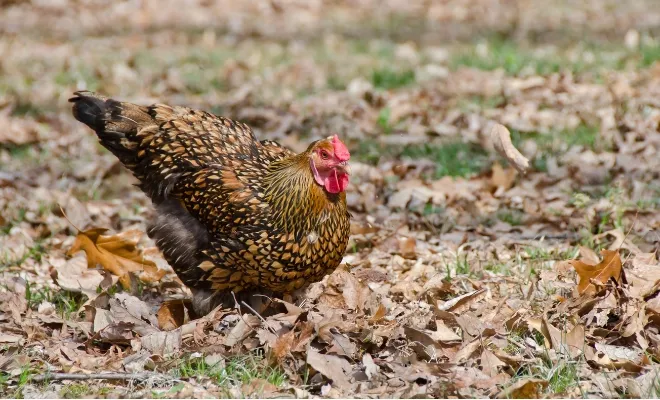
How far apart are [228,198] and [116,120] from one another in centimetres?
101

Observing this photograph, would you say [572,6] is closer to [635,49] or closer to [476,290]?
[635,49]

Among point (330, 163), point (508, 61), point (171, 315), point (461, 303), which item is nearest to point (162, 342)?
point (171, 315)

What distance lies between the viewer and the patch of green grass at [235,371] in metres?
3.66

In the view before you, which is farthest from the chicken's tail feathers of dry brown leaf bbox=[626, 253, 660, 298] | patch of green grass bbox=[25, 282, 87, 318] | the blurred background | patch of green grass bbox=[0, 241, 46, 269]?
dry brown leaf bbox=[626, 253, 660, 298]

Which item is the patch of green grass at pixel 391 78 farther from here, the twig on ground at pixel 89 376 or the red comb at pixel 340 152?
the twig on ground at pixel 89 376

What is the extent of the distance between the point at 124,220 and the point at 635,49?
20.3ft

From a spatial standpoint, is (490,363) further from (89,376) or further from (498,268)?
(89,376)

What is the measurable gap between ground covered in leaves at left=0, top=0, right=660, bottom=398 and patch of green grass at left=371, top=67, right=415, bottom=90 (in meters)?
0.03

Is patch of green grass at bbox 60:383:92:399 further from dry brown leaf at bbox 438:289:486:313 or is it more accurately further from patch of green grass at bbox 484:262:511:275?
patch of green grass at bbox 484:262:511:275

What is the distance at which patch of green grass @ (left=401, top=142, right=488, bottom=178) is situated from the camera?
21.8ft

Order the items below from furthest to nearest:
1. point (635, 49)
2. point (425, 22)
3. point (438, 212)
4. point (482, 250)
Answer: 1. point (425, 22)
2. point (635, 49)
3. point (438, 212)
4. point (482, 250)

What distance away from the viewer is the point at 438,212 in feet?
19.6

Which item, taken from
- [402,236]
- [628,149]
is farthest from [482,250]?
[628,149]

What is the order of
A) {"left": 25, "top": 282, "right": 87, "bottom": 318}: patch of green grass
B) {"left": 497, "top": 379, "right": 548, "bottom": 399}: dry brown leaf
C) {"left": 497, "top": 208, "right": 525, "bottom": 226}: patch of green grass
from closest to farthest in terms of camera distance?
{"left": 497, "top": 379, "right": 548, "bottom": 399}: dry brown leaf, {"left": 25, "top": 282, "right": 87, "bottom": 318}: patch of green grass, {"left": 497, "top": 208, "right": 525, "bottom": 226}: patch of green grass
